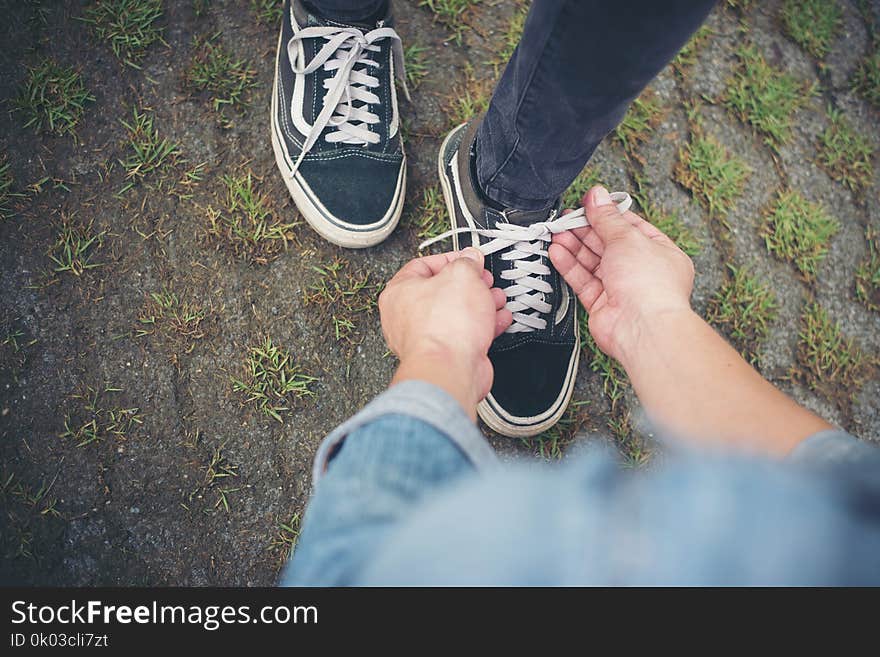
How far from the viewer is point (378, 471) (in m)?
0.75

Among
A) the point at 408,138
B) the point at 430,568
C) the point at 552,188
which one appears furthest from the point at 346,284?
the point at 430,568

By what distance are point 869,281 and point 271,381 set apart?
2.03 m

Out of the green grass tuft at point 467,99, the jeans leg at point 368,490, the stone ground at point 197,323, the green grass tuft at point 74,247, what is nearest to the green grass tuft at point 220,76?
the stone ground at point 197,323

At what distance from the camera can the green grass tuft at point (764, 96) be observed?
6.37ft

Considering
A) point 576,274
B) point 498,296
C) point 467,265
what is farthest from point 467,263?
point 576,274

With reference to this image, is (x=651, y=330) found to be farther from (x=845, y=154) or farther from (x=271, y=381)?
(x=845, y=154)

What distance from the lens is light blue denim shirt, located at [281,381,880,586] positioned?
0.54 metres

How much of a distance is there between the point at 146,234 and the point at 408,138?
0.84 m

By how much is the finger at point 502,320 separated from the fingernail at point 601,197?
401mm

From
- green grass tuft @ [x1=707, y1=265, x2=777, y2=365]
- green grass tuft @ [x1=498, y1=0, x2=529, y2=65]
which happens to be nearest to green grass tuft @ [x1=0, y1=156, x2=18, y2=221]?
green grass tuft @ [x1=498, y1=0, x2=529, y2=65]

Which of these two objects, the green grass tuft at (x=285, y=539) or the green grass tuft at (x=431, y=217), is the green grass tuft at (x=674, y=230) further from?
the green grass tuft at (x=285, y=539)

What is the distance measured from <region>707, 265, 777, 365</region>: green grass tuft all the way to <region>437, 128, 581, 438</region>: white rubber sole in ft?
1.73

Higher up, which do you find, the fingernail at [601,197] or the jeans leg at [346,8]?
the jeans leg at [346,8]

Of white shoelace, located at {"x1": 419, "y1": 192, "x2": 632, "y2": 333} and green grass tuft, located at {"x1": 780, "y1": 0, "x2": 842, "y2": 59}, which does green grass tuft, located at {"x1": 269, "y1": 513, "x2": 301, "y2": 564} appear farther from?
green grass tuft, located at {"x1": 780, "y1": 0, "x2": 842, "y2": 59}
